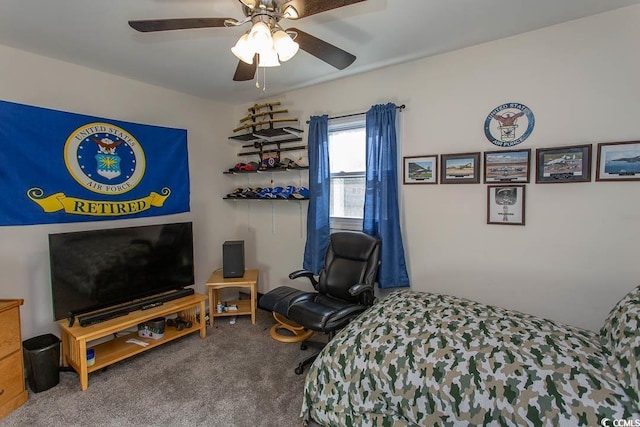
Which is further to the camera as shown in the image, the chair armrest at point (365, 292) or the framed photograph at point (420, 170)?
the framed photograph at point (420, 170)

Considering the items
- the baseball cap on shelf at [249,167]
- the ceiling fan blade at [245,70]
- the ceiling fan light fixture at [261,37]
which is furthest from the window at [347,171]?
the ceiling fan light fixture at [261,37]

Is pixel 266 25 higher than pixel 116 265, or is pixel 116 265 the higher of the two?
pixel 266 25

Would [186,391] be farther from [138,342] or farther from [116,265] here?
[116,265]

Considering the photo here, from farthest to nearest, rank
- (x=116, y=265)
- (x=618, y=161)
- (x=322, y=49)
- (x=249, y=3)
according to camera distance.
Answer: (x=116, y=265) < (x=618, y=161) < (x=322, y=49) < (x=249, y=3)

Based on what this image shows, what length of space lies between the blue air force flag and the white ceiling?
557 millimetres

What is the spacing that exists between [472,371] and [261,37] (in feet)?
5.98

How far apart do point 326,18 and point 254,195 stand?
84.5 inches

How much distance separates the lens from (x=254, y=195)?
12.0ft

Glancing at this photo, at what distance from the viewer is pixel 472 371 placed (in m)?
1.39

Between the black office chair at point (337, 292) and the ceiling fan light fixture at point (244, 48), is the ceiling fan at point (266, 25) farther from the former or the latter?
the black office chair at point (337, 292)

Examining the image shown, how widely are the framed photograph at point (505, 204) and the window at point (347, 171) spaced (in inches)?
46.9

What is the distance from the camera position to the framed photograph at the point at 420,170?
2.69 metres

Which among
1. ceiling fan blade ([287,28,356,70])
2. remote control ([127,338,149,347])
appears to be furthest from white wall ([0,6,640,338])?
ceiling fan blade ([287,28,356,70])

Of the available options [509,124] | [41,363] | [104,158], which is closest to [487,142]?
[509,124]
